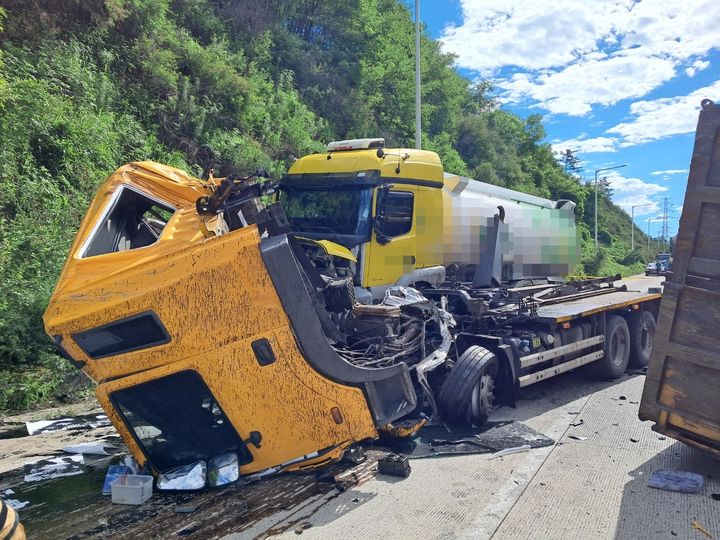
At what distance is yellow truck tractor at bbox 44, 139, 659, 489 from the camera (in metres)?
3.62

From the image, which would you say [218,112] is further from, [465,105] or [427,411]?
[465,105]

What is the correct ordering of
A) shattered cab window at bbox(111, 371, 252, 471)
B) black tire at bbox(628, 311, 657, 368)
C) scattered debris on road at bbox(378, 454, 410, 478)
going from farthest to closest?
black tire at bbox(628, 311, 657, 368) < scattered debris on road at bbox(378, 454, 410, 478) < shattered cab window at bbox(111, 371, 252, 471)

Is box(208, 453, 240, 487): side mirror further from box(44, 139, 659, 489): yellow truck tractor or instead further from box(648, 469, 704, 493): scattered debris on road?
box(648, 469, 704, 493): scattered debris on road

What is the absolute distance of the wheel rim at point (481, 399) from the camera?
18.2ft

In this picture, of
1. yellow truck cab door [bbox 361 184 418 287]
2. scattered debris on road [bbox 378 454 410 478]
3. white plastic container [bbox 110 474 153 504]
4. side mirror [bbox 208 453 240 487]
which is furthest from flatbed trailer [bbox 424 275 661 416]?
white plastic container [bbox 110 474 153 504]

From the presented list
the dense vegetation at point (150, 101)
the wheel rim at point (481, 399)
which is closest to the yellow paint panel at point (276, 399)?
the wheel rim at point (481, 399)

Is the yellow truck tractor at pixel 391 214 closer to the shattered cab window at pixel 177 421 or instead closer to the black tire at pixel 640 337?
the shattered cab window at pixel 177 421

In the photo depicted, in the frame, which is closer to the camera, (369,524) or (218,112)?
(369,524)

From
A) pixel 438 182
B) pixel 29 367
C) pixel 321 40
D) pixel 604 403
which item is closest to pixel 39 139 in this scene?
pixel 29 367

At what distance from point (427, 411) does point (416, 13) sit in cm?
1459

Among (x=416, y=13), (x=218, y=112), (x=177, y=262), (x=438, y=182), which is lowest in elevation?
(x=177, y=262)

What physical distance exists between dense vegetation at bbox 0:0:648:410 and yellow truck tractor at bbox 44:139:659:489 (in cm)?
399

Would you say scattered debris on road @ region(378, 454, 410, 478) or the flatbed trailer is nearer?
scattered debris on road @ region(378, 454, 410, 478)

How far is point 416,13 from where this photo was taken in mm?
16875
